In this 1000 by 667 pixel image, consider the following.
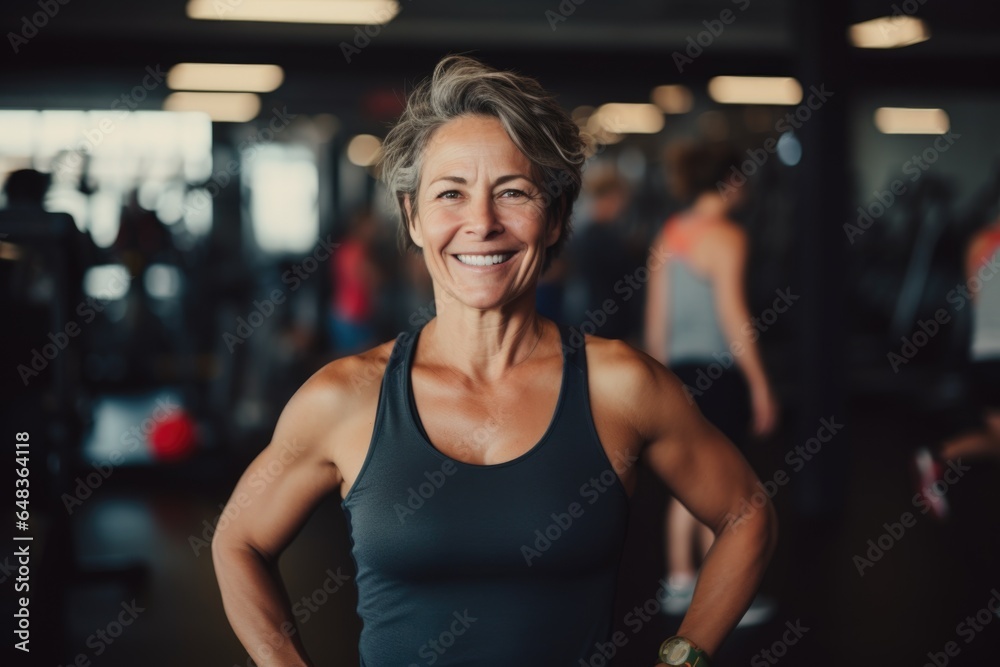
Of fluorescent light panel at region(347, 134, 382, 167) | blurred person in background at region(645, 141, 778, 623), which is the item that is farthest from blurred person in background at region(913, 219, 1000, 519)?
fluorescent light panel at region(347, 134, 382, 167)

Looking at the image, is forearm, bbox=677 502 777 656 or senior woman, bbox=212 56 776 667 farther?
forearm, bbox=677 502 777 656

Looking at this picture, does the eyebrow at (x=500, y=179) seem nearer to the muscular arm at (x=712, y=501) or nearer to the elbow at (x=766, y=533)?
the muscular arm at (x=712, y=501)

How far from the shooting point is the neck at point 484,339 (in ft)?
4.61

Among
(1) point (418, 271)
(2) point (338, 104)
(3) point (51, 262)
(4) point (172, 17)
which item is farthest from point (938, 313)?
(3) point (51, 262)

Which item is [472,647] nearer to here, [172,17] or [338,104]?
[172,17]

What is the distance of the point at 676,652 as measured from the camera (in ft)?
4.56

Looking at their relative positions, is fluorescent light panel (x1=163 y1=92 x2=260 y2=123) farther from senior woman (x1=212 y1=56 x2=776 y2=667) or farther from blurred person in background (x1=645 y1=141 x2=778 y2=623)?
senior woman (x1=212 y1=56 x2=776 y2=667)

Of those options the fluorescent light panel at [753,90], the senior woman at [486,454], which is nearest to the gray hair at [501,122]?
the senior woman at [486,454]

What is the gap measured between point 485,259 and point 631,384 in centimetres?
27

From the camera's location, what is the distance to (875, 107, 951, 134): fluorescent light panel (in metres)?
12.2

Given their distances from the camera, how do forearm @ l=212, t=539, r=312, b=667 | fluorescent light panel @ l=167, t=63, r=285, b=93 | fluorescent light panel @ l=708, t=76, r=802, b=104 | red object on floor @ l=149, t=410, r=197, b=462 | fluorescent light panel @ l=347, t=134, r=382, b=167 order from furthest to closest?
fluorescent light panel @ l=347, t=134, r=382, b=167
fluorescent light panel @ l=708, t=76, r=802, b=104
fluorescent light panel @ l=167, t=63, r=285, b=93
red object on floor @ l=149, t=410, r=197, b=462
forearm @ l=212, t=539, r=312, b=667

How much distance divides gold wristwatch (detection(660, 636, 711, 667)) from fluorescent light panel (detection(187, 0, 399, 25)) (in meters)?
6.17

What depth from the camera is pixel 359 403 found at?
1.34m

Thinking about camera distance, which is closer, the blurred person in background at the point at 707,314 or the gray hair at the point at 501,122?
the gray hair at the point at 501,122
